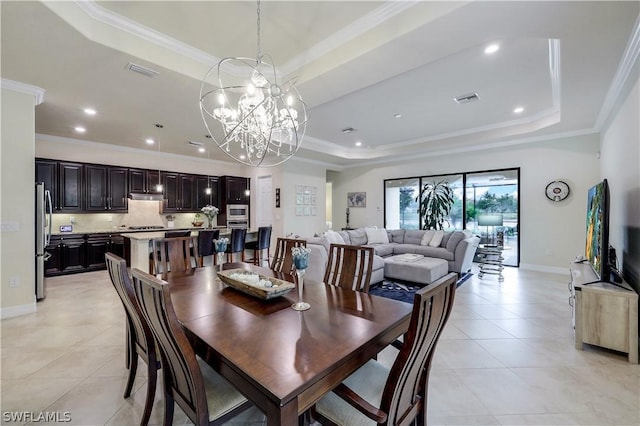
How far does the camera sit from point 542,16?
2.01 meters

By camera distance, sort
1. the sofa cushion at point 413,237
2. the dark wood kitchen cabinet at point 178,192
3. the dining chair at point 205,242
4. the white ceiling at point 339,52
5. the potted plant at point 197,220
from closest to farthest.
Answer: the white ceiling at point 339,52
the dining chair at point 205,242
the sofa cushion at point 413,237
the dark wood kitchen cabinet at point 178,192
the potted plant at point 197,220

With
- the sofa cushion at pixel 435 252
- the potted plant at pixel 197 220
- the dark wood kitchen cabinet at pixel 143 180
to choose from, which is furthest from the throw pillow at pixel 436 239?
the dark wood kitchen cabinet at pixel 143 180

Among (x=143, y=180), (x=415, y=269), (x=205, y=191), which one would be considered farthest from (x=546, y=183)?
(x=143, y=180)

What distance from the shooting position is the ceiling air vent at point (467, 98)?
4.04 metres

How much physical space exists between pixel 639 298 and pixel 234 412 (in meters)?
3.46

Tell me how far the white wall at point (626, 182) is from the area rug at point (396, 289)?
2121 millimetres

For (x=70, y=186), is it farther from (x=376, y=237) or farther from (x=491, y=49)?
(x=491, y=49)

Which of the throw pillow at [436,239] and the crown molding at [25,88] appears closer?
the crown molding at [25,88]

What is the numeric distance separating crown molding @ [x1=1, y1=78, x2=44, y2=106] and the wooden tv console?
6458 millimetres

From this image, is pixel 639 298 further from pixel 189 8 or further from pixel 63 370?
pixel 63 370

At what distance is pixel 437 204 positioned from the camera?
7.04 m

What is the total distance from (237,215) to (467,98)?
662 centimetres

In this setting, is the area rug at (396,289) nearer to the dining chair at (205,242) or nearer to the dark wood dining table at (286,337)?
the dark wood dining table at (286,337)

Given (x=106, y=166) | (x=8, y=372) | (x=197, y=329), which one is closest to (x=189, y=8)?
(x=197, y=329)
